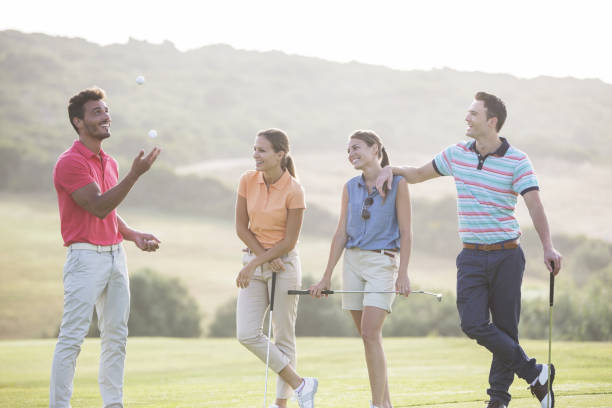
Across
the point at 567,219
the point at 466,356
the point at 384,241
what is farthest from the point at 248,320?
the point at 567,219

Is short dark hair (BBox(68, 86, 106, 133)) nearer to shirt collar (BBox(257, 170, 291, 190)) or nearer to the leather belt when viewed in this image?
the leather belt

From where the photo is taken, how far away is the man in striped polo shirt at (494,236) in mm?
4930

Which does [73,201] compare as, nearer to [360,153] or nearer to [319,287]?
[319,287]

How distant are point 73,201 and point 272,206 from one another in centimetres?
138

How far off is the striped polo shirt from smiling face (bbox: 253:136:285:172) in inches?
51.6

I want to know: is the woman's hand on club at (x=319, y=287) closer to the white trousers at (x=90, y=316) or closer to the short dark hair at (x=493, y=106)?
the white trousers at (x=90, y=316)

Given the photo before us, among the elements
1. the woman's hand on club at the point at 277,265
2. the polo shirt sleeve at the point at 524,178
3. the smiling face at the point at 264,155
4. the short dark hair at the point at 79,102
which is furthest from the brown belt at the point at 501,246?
the short dark hair at the point at 79,102

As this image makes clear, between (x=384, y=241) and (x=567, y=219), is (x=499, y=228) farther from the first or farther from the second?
(x=567, y=219)

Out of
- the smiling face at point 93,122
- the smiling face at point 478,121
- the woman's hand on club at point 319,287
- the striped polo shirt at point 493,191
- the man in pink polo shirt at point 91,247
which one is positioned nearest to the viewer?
the man in pink polo shirt at point 91,247

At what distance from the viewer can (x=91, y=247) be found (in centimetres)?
463

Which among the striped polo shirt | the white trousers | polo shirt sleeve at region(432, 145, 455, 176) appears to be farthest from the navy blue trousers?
the white trousers

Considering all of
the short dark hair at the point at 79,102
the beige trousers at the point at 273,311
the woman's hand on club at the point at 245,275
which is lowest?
the beige trousers at the point at 273,311

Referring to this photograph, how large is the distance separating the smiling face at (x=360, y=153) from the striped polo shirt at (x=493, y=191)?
651 millimetres

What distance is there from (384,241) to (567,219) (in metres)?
59.5
